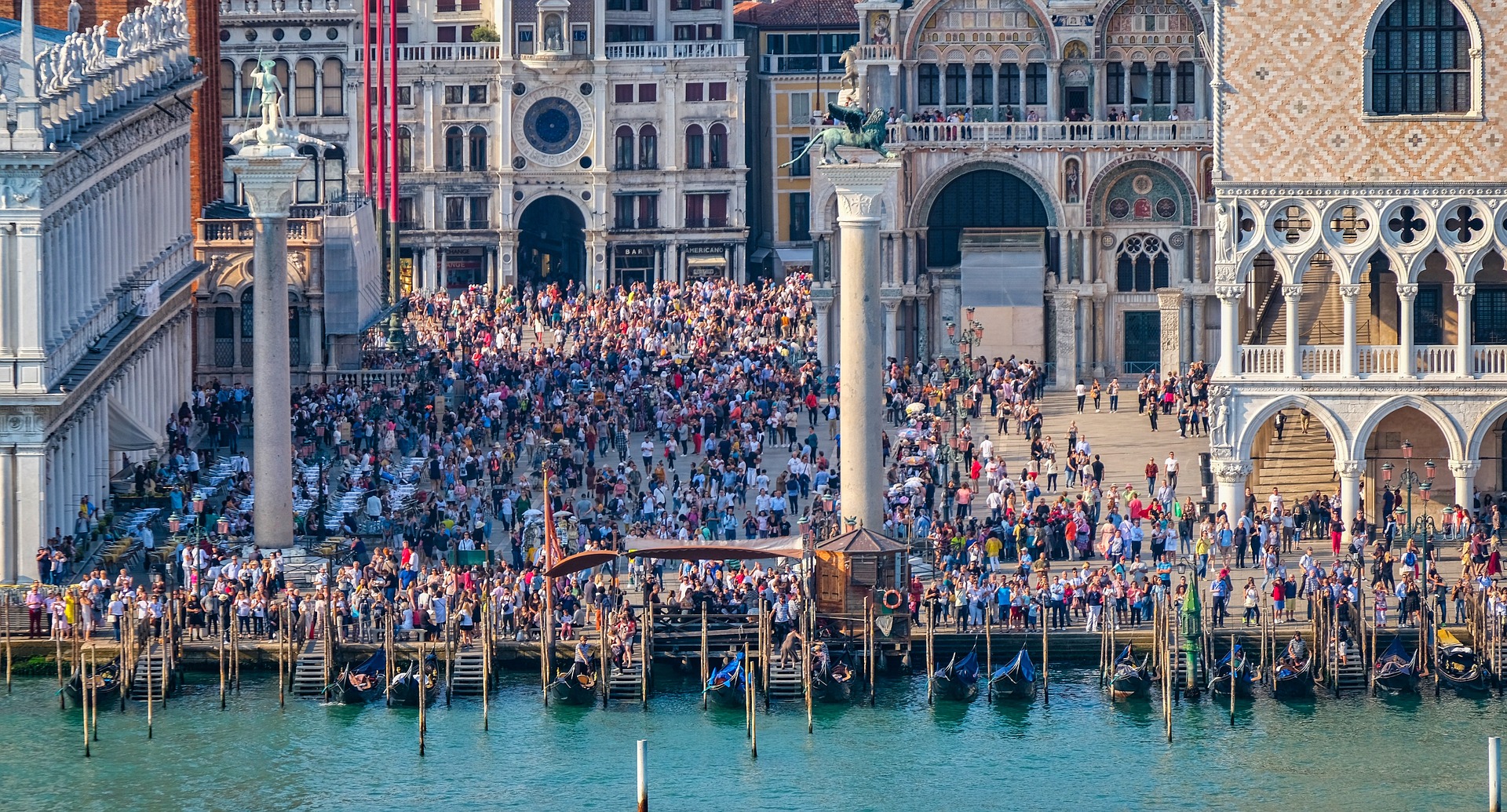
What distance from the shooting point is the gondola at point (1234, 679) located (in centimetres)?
7344

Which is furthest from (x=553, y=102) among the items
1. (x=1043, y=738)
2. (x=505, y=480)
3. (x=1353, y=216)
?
(x=1043, y=738)

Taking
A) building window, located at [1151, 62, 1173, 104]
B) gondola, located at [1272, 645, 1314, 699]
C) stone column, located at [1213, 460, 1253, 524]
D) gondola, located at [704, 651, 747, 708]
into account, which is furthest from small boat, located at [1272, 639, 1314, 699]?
building window, located at [1151, 62, 1173, 104]

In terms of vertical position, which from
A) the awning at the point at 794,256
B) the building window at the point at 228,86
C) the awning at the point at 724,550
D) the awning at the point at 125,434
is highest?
the building window at the point at 228,86

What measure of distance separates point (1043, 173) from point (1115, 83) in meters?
3.91

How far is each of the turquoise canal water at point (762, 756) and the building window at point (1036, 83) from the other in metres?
43.3

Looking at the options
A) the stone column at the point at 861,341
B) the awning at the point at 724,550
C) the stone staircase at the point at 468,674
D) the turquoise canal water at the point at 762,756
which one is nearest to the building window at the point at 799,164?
the stone column at the point at 861,341

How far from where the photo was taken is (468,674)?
A: 244 feet

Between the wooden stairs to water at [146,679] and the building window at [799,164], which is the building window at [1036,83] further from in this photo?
the wooden stairs to water at [146,679]

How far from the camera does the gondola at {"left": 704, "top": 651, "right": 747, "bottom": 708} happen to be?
2876 inches

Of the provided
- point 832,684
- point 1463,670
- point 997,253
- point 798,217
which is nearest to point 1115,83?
point 997,253

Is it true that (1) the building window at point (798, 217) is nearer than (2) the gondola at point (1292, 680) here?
No

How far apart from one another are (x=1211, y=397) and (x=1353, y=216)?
16.6 feet

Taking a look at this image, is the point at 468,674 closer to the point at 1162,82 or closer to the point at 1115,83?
the point at 1115,83

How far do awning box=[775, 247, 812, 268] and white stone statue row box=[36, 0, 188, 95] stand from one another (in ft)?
144
